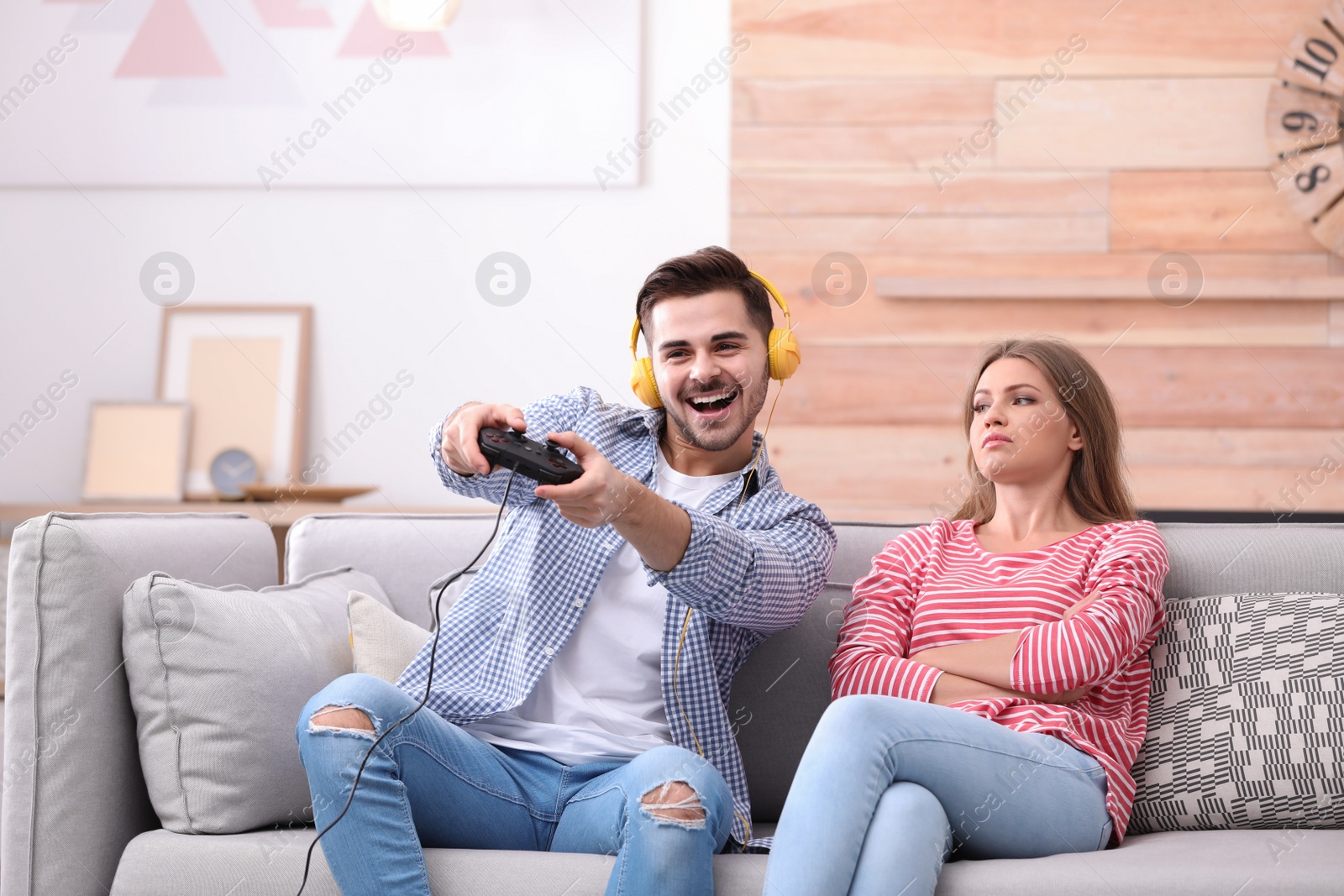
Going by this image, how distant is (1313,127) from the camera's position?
103 inches

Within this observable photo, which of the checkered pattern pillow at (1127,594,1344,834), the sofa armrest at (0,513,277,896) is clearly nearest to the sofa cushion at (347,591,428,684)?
the sofa armrest at (0,513,277,896)

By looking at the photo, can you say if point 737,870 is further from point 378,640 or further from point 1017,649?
point 378,640

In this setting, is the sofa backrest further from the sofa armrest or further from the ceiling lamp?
the ceiling lamp

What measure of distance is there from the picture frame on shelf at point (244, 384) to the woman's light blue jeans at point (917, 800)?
78.9 inches

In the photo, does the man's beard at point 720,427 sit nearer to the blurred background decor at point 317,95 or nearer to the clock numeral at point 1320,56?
the blurred background decor at point 317,95

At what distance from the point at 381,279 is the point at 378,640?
158cm

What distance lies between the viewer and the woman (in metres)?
1.18

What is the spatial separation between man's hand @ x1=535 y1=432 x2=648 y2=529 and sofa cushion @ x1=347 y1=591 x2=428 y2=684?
0.45 metres

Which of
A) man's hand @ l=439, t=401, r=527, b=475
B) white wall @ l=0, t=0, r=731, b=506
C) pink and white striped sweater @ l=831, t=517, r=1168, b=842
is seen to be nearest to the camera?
man's hand @ l=439, t=401, r=527, b=475

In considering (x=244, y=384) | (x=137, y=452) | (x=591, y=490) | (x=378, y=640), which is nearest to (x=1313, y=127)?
(x=591, y=490)

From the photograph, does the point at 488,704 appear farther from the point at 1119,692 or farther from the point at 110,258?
the point at 110,258

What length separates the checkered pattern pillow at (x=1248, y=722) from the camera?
1409 mm

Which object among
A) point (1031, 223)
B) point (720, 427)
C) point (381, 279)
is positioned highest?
point (1031, 223)

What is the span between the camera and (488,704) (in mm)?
1372
